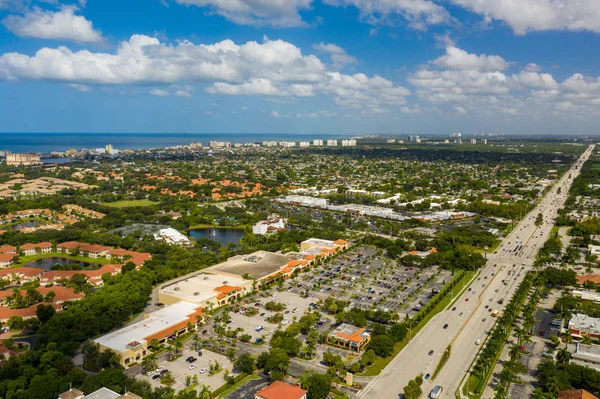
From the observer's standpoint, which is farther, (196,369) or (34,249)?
(34,249)

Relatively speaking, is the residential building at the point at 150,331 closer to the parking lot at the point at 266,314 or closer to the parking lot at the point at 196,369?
the parking lot at the point at 196,369

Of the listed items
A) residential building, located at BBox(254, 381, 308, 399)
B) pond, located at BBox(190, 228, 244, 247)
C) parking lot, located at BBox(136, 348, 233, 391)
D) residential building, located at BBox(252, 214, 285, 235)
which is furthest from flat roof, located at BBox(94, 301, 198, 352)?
residential building, located at BBox(252, 214, 285, 235)

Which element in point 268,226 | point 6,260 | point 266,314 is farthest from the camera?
point 268,226

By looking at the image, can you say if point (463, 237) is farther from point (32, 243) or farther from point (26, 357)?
point (32, 243)

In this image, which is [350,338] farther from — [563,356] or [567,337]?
[567,337]

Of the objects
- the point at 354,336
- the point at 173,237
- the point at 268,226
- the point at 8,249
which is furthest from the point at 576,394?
the point at 8,249

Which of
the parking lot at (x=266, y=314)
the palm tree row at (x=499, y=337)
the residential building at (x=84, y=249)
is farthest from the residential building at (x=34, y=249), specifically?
the palm tree row at (x=499, y=337)

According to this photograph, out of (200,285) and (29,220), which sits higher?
(200,285)

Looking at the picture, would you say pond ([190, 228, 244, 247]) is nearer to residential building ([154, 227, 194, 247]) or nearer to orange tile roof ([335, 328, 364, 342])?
residential building ([154, 227, 194, 247])
